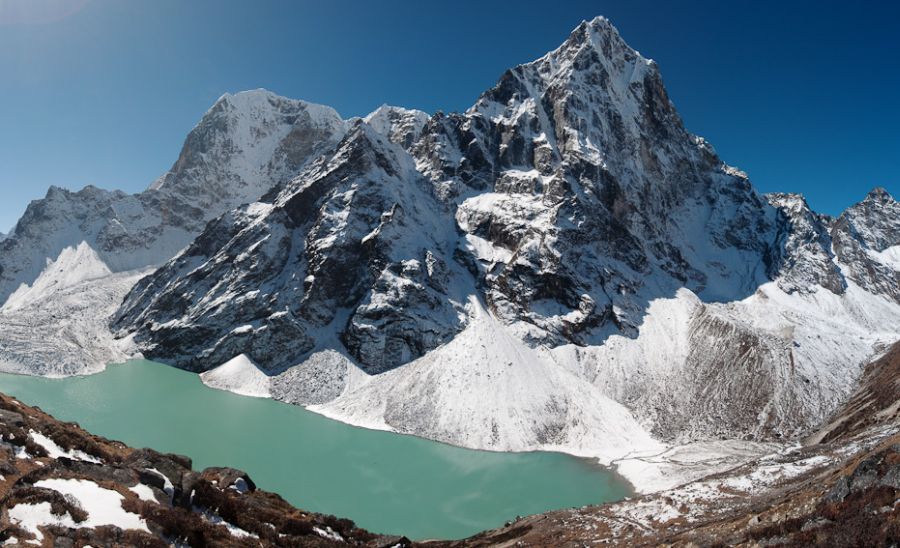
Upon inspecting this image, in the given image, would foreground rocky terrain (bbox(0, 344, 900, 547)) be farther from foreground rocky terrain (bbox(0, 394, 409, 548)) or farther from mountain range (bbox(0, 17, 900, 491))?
mountain range (bbox(0, 17, 900, 491))

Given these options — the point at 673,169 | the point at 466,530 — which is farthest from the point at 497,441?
the point at 673,169

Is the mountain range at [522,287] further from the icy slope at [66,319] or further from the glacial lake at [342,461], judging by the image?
the glacial lake at [342,461]

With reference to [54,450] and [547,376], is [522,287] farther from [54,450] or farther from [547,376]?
[54,450]

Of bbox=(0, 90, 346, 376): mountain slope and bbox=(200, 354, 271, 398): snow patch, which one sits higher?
bbox=(0, 90, 346, 376): mountain slope

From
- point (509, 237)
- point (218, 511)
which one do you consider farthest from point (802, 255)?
point (218, 511)

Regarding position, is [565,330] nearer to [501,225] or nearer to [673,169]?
[501,225]

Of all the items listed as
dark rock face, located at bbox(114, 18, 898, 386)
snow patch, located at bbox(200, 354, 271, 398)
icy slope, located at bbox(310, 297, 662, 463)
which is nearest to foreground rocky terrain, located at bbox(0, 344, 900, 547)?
icy slope, located at bbox(310, 297, 662, 463)
